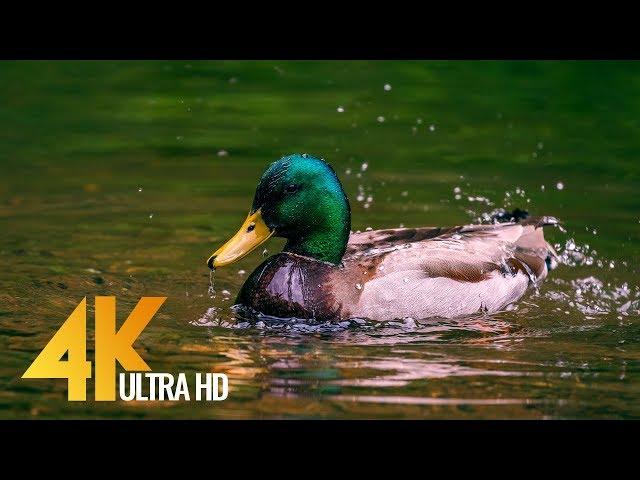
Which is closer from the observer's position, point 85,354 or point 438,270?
point 85,354

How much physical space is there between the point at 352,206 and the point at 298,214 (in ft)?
9.24

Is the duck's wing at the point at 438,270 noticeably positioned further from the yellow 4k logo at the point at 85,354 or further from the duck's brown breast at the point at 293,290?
the yellow 4k logo at the point at 85,354

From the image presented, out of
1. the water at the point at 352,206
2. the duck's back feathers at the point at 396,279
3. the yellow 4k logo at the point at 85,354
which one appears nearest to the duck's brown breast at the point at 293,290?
the duck's back feathers at the point at 396,279

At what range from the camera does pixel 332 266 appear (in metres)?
10.3

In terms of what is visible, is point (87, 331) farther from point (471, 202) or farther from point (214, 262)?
point (471, 202)

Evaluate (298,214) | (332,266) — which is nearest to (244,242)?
(298,214)

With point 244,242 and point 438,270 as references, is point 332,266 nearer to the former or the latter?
point 244,242

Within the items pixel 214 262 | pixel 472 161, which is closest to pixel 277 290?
pixel 214 262

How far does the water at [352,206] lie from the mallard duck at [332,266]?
134 millimetres

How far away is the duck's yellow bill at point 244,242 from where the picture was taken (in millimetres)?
10094

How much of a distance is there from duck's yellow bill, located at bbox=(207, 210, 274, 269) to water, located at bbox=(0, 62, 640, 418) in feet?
1.34

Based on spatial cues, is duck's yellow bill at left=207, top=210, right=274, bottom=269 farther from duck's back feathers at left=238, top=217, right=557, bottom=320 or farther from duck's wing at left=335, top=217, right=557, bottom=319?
duck's wing at left=335, top=217, right=557, bottom=319

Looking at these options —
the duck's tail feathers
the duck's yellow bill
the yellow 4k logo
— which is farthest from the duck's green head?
→ the duck's tail feathers

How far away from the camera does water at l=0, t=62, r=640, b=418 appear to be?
874 centimetres
